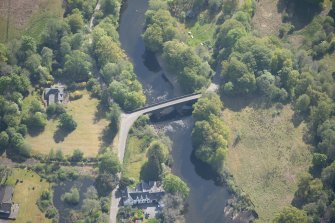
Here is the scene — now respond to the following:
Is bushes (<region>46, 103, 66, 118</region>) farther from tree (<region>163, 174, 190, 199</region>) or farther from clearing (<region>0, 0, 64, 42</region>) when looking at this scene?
tree (<region>163, 174, 190, 199</region>)

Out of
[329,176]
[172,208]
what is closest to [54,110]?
[172,208]

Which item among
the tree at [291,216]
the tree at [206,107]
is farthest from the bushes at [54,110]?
the tree at [291,216]

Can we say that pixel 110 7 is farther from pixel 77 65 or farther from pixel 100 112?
pixel 100 112

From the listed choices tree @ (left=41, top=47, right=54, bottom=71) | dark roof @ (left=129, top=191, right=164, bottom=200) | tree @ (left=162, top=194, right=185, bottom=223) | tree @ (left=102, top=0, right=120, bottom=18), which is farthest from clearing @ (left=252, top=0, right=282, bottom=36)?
tree @ (left=162, top=194, right=185, bottom=223)

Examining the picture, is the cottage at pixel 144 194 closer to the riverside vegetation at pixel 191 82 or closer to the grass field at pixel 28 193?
the riverside vegetation at pixel 191 82

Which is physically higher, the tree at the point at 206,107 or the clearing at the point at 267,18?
the clearing at the point at 267,18

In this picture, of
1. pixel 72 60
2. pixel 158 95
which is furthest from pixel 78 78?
pixel 158 95
